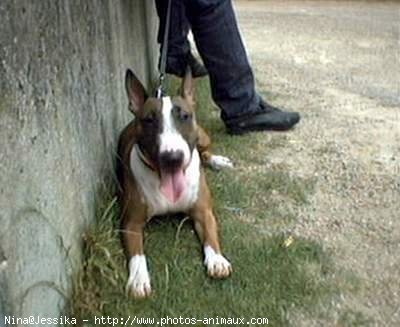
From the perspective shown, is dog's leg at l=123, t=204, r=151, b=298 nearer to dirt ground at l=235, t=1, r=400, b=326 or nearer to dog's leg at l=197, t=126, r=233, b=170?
dirt ground at l=235, t=1, r=400, b=326

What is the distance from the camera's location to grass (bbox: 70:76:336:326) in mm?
2182

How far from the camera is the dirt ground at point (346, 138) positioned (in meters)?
2.46

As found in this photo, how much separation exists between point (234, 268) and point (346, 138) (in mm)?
1405

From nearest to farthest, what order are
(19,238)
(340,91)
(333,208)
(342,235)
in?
(19,238)
(342,235)
(333,208)
(340,91)

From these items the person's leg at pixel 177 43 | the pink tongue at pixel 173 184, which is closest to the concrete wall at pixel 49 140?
the pink tongue at pixel 173 184

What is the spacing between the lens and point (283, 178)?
121 inches

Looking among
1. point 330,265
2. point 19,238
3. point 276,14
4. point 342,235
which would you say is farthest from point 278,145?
point 276,14

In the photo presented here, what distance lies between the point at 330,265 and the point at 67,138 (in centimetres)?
100

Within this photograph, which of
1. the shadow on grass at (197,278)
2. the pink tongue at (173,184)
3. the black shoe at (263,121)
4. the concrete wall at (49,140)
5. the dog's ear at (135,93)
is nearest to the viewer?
the concrete wall at (49,140)

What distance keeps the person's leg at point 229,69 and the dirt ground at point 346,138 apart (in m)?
0.16

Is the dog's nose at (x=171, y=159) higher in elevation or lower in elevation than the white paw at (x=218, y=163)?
higher

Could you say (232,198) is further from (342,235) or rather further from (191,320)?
(191,320)

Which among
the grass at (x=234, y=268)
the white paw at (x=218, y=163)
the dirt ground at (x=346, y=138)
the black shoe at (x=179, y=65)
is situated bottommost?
the dirt ground at (x=346, y=138)

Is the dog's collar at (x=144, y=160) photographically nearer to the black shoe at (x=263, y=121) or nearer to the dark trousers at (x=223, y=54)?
the dark trousers at (x=223, y=54)
